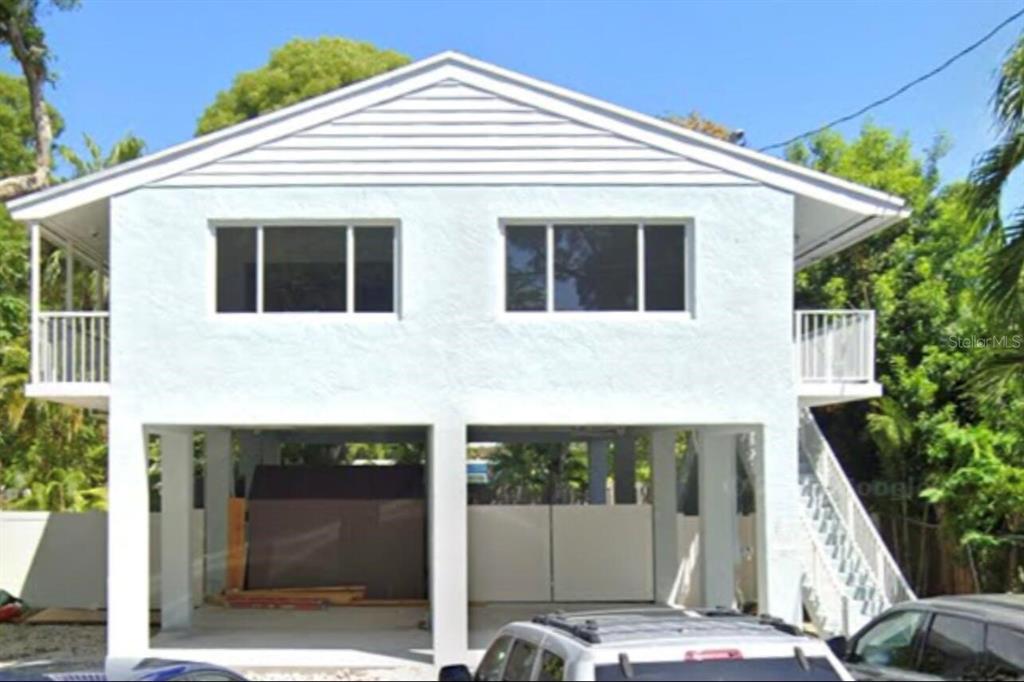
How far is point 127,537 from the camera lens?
16031mm

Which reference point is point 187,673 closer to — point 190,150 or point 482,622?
point 190,150

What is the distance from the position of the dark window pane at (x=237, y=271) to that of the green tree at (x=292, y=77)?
20.7 m

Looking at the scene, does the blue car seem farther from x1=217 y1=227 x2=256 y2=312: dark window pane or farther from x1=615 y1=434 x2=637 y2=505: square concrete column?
x1=615 y1=434 x2=637 y2=505: square concrete column

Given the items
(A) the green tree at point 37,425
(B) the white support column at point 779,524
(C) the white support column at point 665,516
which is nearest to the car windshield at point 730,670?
(B) the white support column at point 779,524

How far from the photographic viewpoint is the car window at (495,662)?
742 centimetres

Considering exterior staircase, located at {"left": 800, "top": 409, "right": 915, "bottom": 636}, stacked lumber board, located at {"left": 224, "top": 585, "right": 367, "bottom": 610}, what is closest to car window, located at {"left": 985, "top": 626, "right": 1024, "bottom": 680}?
exterior staircase, located at {"left": 800, "top": 409, "right": 915, "bottom": 636}

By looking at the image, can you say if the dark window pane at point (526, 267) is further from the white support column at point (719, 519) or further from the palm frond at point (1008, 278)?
the palm frond at point (1008, 278)

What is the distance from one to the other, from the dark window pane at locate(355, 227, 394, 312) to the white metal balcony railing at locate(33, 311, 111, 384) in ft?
10.4

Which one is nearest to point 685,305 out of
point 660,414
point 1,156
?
point 660,414

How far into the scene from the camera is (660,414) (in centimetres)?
1623

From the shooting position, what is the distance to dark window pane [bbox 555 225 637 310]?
16.4m

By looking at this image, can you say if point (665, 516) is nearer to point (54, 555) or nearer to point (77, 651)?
point (77, 651)

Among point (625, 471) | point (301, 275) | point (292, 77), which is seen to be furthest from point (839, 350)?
point (292, 77)

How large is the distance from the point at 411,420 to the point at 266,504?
788 cm
